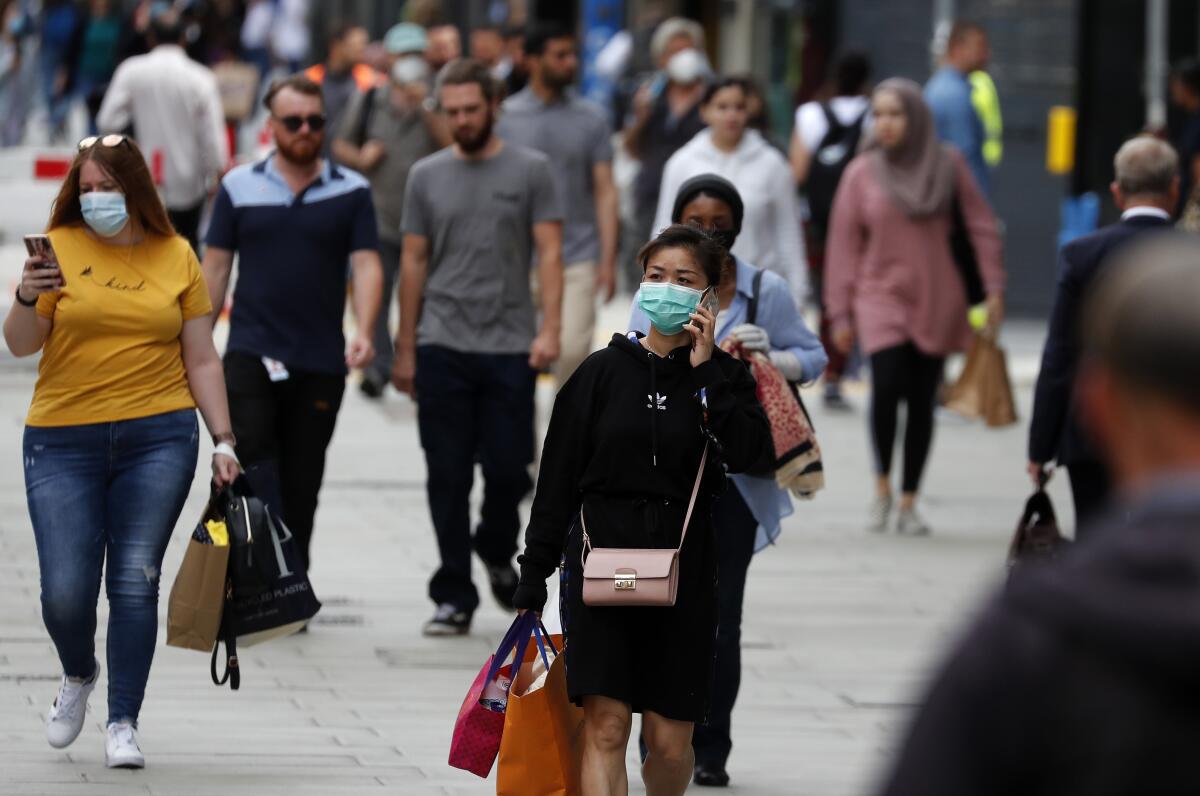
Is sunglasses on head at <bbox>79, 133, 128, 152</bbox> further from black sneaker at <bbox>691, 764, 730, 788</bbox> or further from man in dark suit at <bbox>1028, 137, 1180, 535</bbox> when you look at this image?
man in dark suit at <bbox>1028, 137, 1180, 535</bbox>

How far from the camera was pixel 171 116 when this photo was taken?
43.6 feet

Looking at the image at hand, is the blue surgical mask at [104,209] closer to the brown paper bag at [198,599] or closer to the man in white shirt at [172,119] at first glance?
the brown paper bag at [198,599]

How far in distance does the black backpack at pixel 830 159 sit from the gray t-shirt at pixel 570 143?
104 inches

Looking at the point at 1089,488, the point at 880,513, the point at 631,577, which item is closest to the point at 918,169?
the point at 880,513

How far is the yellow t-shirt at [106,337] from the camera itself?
19.2ft

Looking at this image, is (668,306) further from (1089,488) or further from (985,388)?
(985,388)

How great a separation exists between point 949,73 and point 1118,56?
41.8 inches

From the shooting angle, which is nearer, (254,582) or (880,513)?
(254,582)

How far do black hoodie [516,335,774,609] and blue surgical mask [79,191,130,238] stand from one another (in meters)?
1.42

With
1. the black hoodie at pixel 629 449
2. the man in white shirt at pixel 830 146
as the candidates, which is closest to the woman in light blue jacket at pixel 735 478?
the black hoodie at pixel 629 449

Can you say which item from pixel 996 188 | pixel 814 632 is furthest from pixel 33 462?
pixel 996 188

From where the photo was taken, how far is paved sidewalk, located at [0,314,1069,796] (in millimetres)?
6062

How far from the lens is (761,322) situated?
6125mm

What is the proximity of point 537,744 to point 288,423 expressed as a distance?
2.73m
